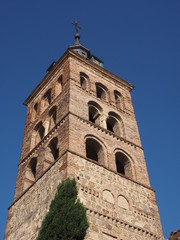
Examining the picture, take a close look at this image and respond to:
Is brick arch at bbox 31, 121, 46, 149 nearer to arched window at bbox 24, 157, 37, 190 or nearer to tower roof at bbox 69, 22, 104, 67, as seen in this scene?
arched window at bbox 24, 157, 37, 190

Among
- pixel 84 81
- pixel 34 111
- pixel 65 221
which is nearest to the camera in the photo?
pixel 65 221

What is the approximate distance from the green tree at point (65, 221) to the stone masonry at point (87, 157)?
2296 mm

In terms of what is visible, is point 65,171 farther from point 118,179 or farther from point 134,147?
point 134,147

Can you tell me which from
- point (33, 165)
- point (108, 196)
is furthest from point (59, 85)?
point (108, 196)

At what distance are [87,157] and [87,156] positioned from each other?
78cm

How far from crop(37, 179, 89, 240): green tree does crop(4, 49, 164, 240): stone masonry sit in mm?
2296

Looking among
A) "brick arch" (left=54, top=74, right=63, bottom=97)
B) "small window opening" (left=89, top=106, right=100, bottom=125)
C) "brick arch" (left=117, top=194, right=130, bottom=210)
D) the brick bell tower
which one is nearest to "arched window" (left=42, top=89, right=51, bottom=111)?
the brick bell tower

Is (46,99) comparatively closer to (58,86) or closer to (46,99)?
(46,99)

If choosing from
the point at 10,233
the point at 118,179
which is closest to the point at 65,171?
the point at 118,179

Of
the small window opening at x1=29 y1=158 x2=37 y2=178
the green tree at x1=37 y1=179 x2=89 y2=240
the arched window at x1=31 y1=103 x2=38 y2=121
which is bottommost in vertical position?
the green tree at x1=37 y1=179 x2=89 y2=240

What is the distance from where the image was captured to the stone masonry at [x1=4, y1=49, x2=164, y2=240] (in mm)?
16531

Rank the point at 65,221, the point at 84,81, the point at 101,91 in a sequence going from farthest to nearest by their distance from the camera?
1. the point at 101,91
2. the point at 84,81
3. the point at 65,221

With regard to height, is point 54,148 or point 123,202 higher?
point 54,148

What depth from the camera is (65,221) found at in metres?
12.2
